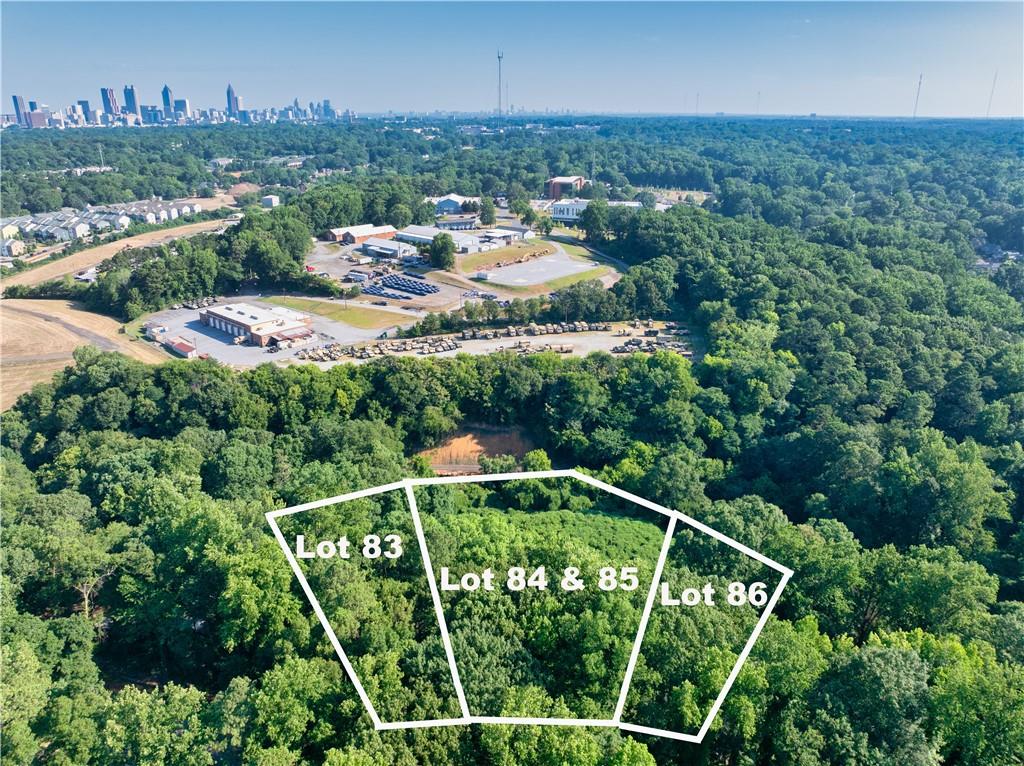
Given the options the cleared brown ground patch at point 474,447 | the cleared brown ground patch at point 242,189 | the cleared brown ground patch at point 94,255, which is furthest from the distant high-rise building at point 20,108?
the cleared brown ground patch at point 474,447

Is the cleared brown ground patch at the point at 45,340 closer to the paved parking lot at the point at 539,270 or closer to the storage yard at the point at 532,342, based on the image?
the storage yard at the point at 532,342

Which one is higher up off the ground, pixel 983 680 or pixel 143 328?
pixel 983 680

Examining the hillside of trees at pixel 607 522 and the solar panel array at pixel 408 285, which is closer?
the hillside of trees at pixel 607 522

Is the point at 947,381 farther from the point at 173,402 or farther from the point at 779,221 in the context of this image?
the point at 779,221

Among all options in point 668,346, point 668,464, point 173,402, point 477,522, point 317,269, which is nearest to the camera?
point 477,522

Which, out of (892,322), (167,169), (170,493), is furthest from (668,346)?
(167,169)

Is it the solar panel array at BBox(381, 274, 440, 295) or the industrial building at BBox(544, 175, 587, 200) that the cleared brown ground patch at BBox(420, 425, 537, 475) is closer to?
the solar panel array at BBox(381, 274, 440, 295)

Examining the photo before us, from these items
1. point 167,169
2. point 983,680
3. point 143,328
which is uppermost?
point 167,169
